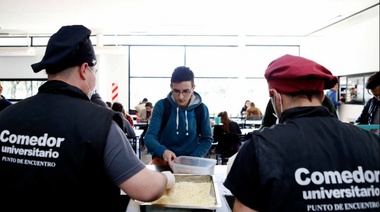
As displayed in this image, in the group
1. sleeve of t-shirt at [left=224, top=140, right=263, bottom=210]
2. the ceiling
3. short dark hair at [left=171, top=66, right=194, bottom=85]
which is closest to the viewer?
sleeve of t-shirt at [left=224, top=140, right=263, bottom=210]

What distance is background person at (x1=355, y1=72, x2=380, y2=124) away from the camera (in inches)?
37.0

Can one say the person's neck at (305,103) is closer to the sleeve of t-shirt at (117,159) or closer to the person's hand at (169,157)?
the sleeve of t-shirt at (117,159)

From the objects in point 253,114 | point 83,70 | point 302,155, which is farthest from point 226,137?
point 302,155

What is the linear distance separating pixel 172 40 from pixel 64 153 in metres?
8.57

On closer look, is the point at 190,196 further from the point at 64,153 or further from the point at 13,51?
the point at 13,51

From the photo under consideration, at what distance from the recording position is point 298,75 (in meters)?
0.95

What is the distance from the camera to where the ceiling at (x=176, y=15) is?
5.65 metres

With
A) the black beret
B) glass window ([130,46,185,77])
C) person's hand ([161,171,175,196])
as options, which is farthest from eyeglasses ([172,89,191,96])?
glass window ([130,46,185,77])

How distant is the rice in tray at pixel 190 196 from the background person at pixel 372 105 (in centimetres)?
71

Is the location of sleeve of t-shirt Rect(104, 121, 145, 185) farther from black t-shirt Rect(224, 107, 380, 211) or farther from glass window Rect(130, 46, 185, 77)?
glass window Rect(130, 46, 185, 77)

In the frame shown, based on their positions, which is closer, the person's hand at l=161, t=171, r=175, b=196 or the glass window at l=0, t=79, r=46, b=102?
the person's hand at l=161, t=171, r=175, b=196

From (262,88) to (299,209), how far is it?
9.35 meters

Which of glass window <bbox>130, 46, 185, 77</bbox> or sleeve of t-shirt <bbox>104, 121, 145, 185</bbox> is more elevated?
glass window <bbox>130, 46, 185, 77</bbox>

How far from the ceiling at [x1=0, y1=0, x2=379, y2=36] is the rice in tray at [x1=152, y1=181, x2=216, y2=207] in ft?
14.6
